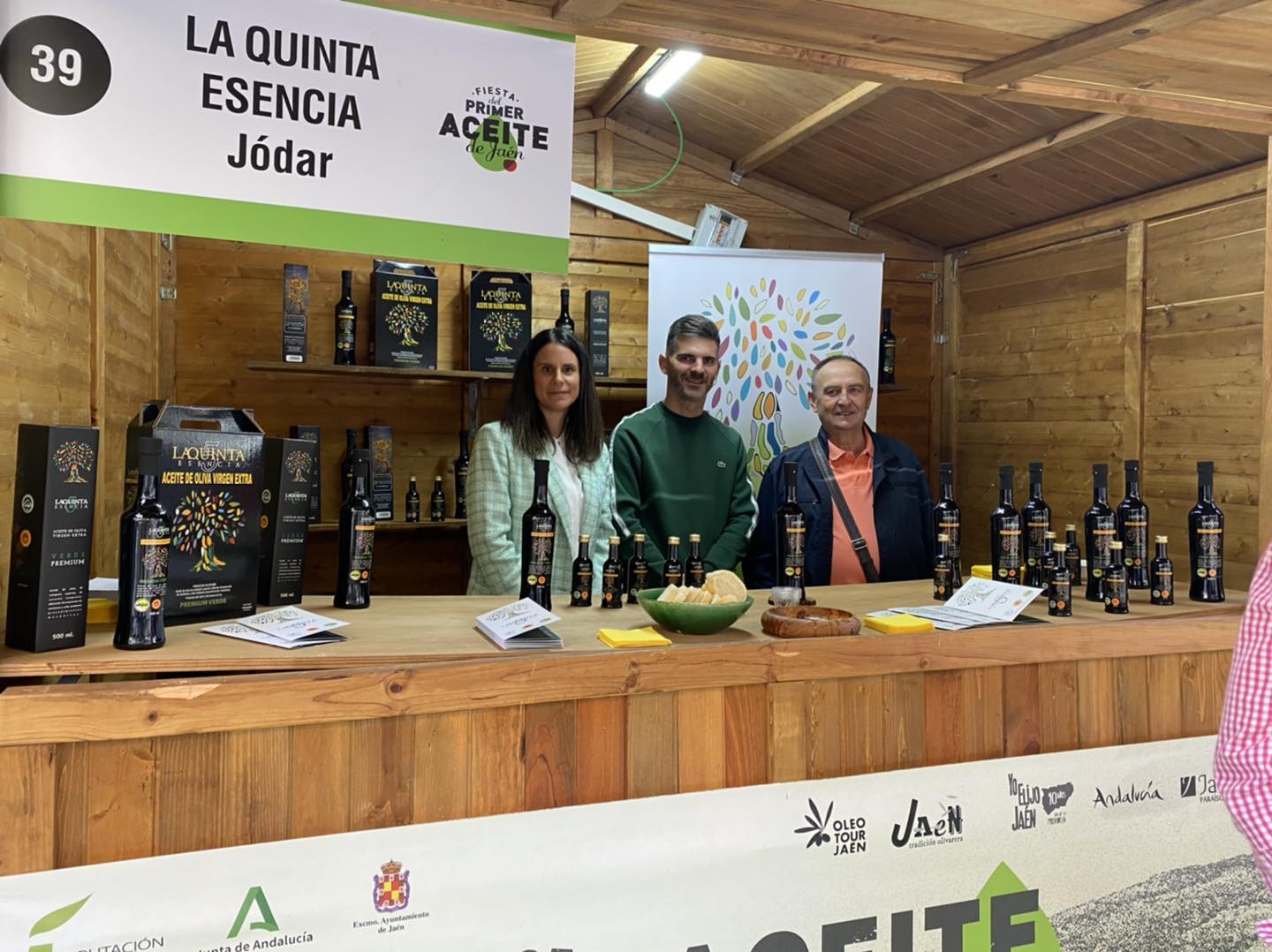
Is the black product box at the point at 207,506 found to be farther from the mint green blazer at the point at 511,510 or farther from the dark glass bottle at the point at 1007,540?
the dark glass bottle at the point at 1007,540

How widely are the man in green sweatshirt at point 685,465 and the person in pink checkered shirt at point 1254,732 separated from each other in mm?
2127

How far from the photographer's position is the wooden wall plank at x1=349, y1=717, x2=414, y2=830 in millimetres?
1482

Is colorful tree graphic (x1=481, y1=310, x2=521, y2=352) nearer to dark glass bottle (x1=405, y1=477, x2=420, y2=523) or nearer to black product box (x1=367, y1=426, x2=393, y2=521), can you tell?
black product box (x1=367, y1=426, x2=393, y2=521)

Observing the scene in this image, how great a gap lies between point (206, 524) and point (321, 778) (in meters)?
0.51

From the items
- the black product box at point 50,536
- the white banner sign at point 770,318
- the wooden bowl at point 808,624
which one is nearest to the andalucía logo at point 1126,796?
the wooden bowl at point 808,624

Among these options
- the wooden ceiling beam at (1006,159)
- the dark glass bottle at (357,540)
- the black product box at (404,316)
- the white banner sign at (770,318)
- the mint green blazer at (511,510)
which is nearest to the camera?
the dark glass bottle at (357,540)

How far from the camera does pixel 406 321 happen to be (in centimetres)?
410

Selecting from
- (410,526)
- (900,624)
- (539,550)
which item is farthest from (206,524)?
(410,526)

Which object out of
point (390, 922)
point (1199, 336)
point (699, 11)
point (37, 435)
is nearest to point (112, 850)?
point (390, 922)

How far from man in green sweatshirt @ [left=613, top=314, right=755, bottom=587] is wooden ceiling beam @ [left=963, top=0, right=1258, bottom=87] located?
58.8 inches

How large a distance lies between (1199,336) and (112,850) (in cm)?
377

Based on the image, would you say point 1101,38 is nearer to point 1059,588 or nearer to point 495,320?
point 1059,588

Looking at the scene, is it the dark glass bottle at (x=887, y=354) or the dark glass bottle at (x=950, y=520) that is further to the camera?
the dark glass bottle at (x=887, y=354)

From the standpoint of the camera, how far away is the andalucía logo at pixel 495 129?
5.61 feet
